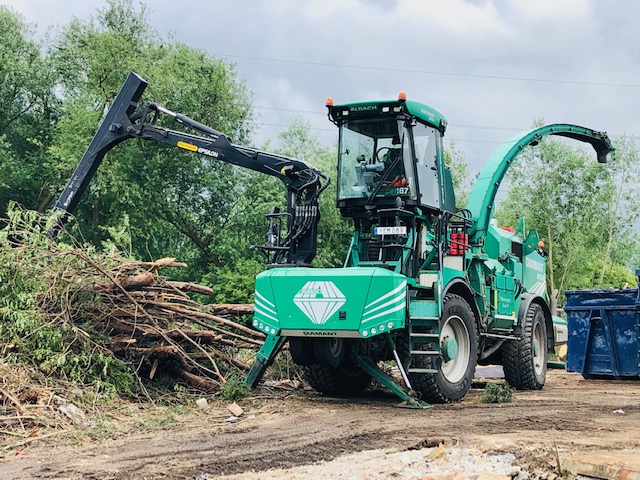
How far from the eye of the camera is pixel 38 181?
28078 mm

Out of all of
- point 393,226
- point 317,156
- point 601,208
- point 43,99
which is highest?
point 601,208

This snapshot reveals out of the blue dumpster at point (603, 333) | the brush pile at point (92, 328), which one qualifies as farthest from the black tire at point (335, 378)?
the blue dumpster at point (603, 333)

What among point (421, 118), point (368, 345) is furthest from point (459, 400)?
point (421, 118)

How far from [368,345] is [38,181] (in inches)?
787

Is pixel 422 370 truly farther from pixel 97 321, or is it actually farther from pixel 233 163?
pixel 233 163

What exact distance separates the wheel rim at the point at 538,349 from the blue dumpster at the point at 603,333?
963 millimetres

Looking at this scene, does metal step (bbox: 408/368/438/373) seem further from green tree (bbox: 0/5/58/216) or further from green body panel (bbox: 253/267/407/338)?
green tree (bbox: 0/5/58/216)

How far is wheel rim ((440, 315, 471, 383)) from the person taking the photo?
11.0m

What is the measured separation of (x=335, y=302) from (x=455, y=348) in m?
1.94

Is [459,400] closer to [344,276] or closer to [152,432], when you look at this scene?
[344,276]

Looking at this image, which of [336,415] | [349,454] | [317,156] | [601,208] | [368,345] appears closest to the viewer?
[349,454]

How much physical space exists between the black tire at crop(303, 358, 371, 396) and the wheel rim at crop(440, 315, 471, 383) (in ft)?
4.41

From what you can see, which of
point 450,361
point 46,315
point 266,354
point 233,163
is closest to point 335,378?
point 266,354

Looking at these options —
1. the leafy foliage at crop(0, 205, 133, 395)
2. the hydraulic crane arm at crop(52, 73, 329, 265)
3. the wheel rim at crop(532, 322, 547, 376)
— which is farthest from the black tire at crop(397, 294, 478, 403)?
the leafy foliage at crop(0, 205, 133, 395)
